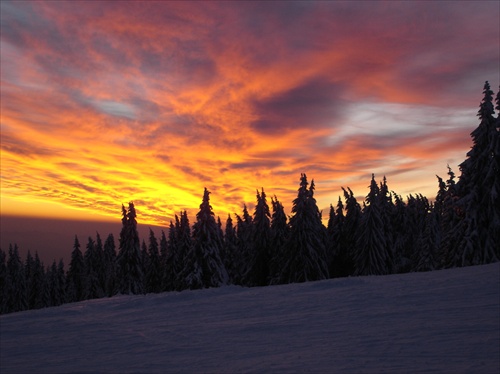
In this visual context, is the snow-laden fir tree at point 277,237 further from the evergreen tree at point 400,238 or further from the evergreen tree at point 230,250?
the evergreen tree at point 400,238

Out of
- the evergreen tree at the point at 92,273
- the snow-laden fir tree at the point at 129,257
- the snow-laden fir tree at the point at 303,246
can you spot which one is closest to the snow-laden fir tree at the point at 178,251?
the snow-laden fir tree at the point at 129,257

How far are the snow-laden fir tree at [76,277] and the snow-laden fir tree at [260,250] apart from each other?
49370 millimetres

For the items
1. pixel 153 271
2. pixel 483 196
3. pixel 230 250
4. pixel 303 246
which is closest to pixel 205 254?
pixel 303 246

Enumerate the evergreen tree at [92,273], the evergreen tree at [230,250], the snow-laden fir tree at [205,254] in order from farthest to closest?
the evergreen tree at [92,273] < the evergreen tree at [230,250] < the snow-laden fir tree at [205,254]

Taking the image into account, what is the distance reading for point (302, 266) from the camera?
41656 mm

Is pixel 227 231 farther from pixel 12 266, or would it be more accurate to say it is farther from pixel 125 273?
pixel 12 266

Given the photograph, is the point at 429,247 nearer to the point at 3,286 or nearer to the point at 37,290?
the point at 37,290

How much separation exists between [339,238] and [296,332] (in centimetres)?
4178

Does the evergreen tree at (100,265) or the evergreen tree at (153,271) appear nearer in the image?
the evergreen tree at (153,271)

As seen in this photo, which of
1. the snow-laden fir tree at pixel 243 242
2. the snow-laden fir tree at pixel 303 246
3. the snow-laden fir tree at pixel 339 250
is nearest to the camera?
the snow-laden fir tree at pixel 303 246

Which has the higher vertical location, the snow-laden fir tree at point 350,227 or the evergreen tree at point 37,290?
the snow-laden fir tree at point 350,227

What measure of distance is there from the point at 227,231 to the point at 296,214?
93.5ft

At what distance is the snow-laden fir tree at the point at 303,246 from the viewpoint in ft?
136

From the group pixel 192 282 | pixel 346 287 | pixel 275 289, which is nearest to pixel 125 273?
pixel 192 282
